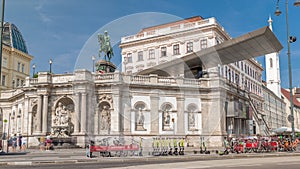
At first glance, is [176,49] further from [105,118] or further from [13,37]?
[13,37]

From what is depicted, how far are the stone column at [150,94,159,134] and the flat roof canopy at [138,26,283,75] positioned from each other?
563 centimetres

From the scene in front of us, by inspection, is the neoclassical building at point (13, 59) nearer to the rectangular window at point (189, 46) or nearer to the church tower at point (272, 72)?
the rectangular window at point (189, 46)

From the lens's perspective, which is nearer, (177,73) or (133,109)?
(133,109)

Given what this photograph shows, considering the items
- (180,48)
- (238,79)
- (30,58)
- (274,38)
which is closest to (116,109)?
(274,38)

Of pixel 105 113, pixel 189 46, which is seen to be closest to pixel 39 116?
pixel 105 113

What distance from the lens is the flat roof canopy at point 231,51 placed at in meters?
41.3

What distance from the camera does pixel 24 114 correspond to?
42469mm

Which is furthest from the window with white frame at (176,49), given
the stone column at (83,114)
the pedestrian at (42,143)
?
the pedestrian at (42,143)

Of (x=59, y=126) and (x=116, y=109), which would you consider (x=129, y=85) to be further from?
(x=59, y=126)

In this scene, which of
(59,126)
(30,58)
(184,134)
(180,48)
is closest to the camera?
(59,126)

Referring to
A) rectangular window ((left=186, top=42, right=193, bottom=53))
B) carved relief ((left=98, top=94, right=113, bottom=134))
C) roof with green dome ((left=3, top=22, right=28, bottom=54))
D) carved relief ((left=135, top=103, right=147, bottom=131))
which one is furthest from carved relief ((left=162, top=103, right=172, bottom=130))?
roof with green dome ((left=3, top=22, right=28, bottom=54))

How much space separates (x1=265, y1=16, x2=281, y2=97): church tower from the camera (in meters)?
124

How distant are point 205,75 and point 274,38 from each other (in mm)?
10146

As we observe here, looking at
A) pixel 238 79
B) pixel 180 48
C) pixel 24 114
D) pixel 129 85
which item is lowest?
pixel 24 114
